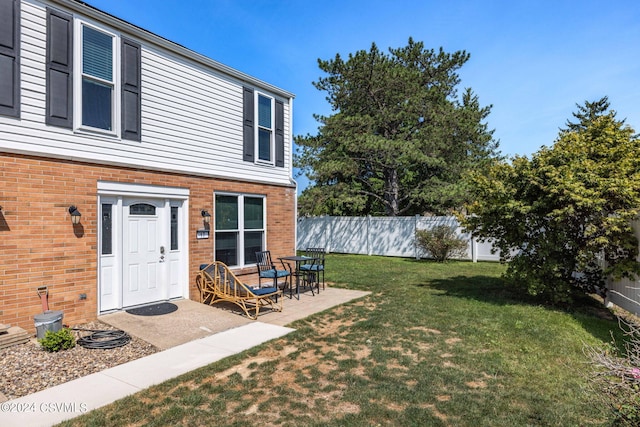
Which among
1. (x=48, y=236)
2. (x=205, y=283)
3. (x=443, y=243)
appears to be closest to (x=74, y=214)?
(x=48, y=236)

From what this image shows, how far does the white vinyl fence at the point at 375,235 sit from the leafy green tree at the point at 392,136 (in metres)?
0.99

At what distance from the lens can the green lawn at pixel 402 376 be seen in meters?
3.33

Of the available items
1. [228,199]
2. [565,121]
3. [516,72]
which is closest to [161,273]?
[228,199]

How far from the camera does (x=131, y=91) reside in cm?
661

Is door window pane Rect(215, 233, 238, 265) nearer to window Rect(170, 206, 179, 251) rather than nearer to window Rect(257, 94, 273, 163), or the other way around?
window Rect(170, 206, 179, 251)

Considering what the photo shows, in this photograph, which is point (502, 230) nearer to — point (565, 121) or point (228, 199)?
point (228, 199)

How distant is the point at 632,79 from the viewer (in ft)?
37.0

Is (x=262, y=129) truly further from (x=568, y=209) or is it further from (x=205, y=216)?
(x=568, y=209)

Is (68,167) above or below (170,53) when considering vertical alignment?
below

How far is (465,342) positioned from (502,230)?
379 centimetres

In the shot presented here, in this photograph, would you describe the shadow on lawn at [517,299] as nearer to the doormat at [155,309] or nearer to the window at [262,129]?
the window at [262,129]

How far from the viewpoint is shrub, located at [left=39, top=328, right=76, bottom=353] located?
4.79 metres

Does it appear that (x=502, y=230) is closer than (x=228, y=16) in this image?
Yes

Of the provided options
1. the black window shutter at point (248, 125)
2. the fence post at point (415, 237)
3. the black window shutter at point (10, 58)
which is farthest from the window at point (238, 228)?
the fence post at point (415, 237)
